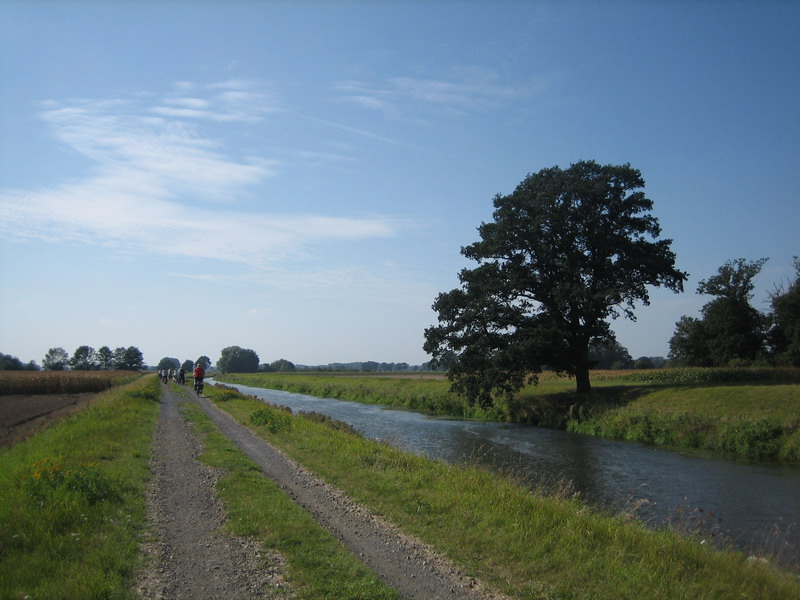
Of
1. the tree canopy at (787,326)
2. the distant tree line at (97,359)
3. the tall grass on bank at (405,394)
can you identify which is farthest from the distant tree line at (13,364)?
the tree canopy at (787,326)

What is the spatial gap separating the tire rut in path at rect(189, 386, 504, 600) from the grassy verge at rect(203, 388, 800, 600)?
0.27 metres

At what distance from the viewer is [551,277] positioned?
31656 millimetres

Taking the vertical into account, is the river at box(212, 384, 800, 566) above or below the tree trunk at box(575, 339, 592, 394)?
below

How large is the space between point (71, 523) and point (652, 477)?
49.7 feet

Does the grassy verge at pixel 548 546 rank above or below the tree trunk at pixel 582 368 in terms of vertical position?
below

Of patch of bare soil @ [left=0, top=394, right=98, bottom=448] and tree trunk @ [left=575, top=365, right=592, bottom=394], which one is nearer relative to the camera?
patch of bare soil @ [left=0, top=394, right=98, bottom=448]

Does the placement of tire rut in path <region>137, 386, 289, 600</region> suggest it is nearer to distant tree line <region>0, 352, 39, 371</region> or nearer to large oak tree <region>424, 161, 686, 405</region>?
large oak tree <region>424, 161, 686, 405</region>

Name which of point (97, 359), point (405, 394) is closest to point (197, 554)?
point (405, 394)

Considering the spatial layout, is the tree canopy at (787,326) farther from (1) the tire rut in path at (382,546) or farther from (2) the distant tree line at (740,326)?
(1) the tire rut in path at (382,546)

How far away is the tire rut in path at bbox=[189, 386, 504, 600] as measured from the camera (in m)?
6.12

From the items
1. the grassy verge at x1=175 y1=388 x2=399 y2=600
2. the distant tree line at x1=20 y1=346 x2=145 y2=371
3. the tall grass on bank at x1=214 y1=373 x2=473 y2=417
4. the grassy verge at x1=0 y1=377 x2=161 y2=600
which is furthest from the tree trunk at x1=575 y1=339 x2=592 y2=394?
the distant tree line at x1=20 y1=346 x2=145 y2=371

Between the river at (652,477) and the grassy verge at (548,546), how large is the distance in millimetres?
2174

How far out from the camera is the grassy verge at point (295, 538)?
5.95m

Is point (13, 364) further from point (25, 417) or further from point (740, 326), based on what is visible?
point (740, 326)
